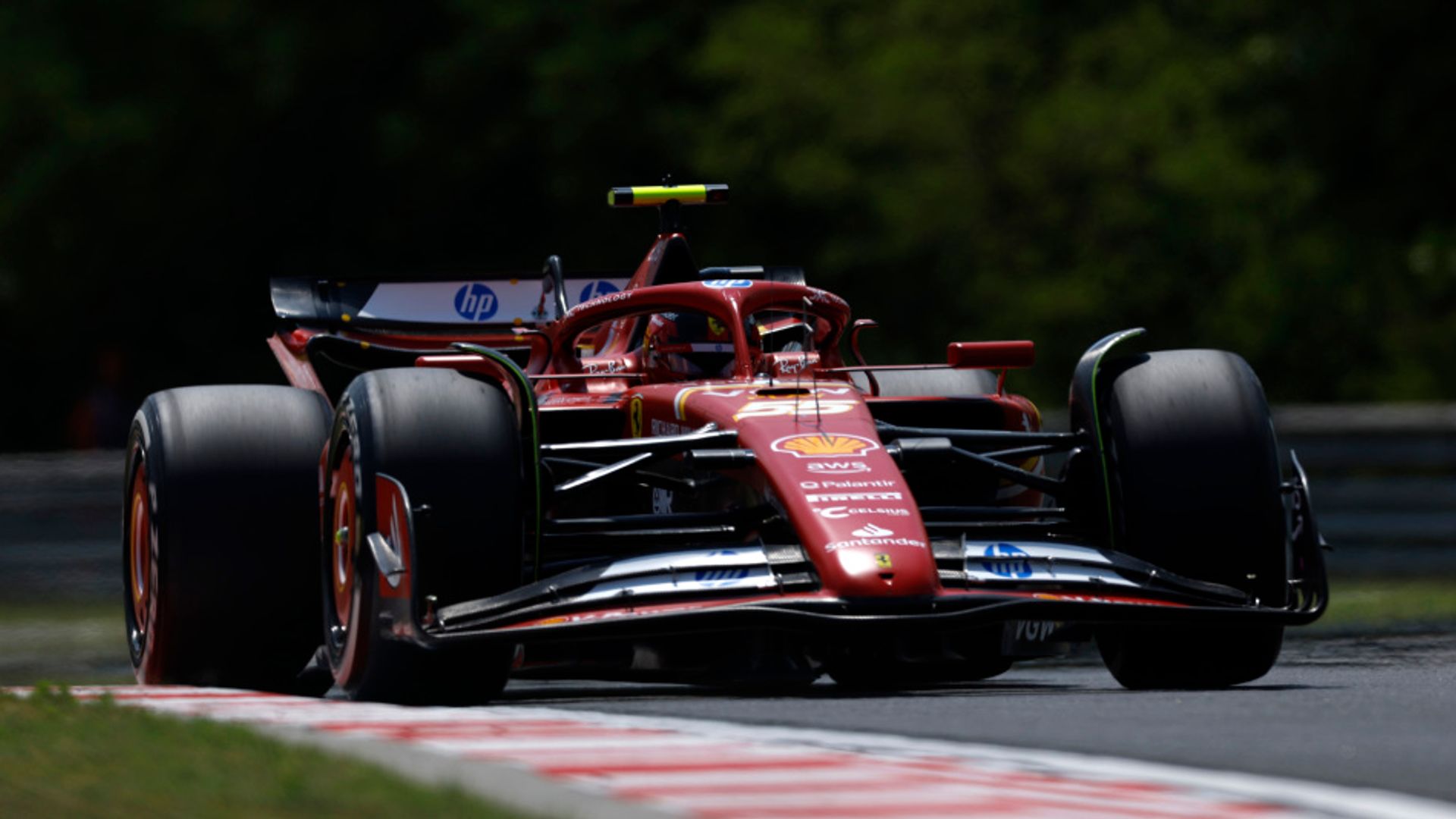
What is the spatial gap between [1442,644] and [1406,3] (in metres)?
13.3

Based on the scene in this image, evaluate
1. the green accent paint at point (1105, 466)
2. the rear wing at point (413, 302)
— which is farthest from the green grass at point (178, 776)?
the rear wing at point (413, 302)

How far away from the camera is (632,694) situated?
9117mm

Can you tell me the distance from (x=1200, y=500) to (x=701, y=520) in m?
1.57

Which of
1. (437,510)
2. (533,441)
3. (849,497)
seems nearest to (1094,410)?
(849,497)

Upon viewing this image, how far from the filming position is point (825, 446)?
8289 mm

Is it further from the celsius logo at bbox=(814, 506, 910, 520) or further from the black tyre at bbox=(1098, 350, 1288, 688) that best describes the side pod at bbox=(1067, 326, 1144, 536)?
the celsius logo at bbox=(814, 506, 910, 520)

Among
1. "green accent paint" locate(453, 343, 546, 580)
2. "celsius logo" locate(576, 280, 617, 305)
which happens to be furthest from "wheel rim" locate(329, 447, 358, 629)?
"celsius logo" locate(576, 280, 617, 305)

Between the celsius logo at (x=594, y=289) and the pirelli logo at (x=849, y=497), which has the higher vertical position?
the celsius logo at (x=594, y=289)

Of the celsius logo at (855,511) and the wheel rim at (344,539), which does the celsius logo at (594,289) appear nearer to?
the wheel rim at (344,539)

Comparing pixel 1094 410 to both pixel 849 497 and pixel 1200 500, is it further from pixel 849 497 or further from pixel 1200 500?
pixel 849 497

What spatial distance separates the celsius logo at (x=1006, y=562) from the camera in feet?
26.5

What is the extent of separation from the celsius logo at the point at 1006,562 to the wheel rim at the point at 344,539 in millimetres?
1892

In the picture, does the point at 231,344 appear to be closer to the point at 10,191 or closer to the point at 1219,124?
the point at 10,191

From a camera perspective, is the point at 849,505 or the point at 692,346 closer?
the point at 849,505
